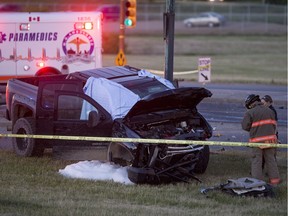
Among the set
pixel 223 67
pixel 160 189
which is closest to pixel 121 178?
pixel 160 189

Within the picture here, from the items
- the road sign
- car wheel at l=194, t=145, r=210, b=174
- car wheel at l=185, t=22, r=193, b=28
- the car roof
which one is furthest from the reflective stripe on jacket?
car wheel at l=185, t=22, r=193, b=28

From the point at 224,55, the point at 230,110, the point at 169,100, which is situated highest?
the point at 169,100

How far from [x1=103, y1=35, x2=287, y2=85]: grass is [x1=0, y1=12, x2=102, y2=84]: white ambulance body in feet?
32.1

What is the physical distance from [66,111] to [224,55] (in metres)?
38.6

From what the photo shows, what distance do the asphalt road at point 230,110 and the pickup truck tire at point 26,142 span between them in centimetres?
112

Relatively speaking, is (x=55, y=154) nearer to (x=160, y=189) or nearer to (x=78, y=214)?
(x=160, y=189)

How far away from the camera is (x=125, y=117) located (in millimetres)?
12641

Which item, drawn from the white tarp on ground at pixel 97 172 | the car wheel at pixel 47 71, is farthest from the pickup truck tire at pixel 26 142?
the car wheel at pixel 47 71

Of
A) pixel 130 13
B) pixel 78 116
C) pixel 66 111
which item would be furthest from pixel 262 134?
pixel 130 13

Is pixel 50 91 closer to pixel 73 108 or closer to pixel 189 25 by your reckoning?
pixel 73 108

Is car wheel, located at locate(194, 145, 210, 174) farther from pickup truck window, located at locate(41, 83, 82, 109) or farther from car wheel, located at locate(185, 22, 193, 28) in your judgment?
car wheel, located at locate(185, 22, 193, 28)

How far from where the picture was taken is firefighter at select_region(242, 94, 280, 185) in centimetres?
1266

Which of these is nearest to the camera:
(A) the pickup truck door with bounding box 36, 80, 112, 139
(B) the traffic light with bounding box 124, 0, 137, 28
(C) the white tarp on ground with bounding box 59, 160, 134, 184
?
(C) the white tarp on ground with bounding box 59, 160, 134, 184

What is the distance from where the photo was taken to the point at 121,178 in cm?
1227
